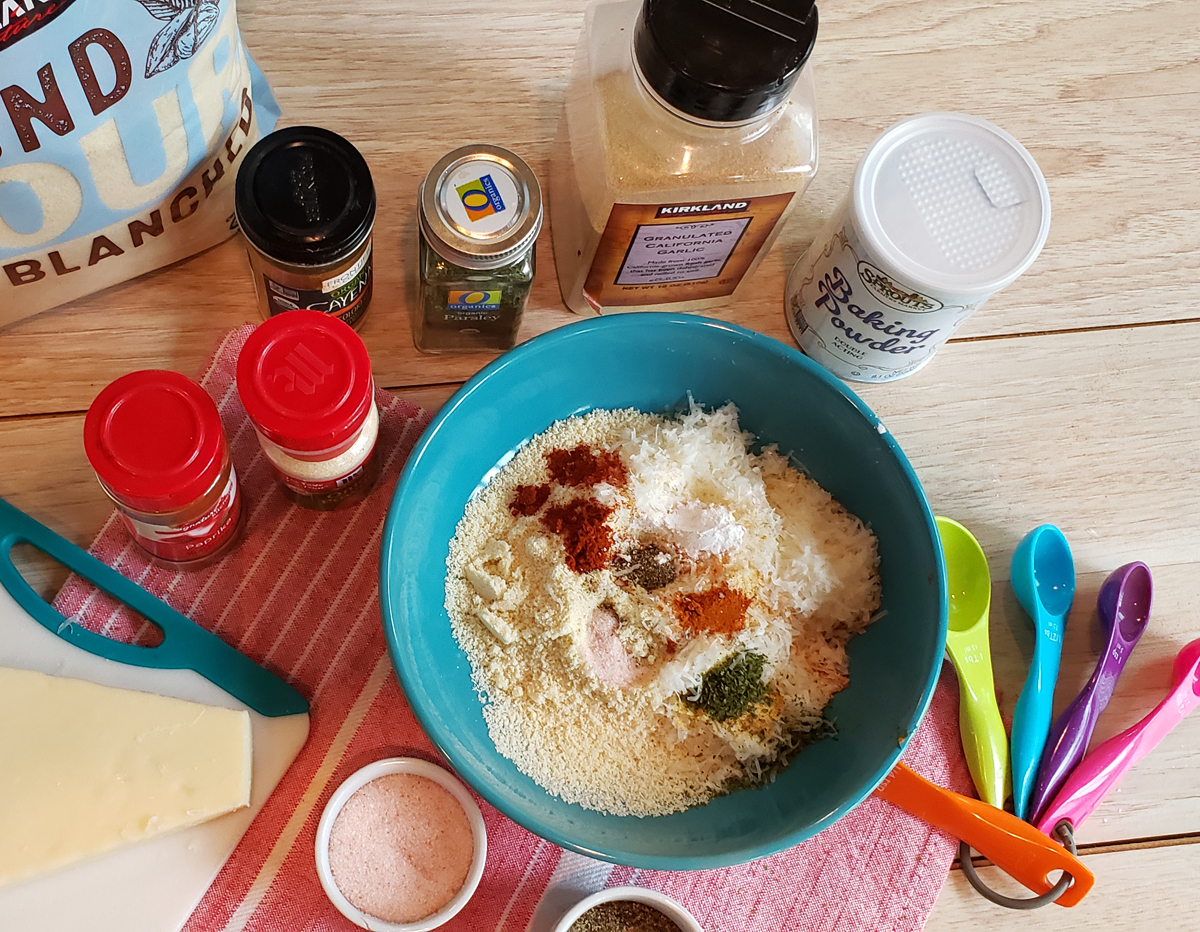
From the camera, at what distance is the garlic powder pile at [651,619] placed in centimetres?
79

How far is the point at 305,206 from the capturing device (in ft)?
2.38

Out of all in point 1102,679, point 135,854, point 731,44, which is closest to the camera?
point 731,44

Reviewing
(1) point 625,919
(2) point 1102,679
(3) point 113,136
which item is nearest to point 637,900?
(1) point 625,919

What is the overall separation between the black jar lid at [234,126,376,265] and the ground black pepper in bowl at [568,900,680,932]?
549 millimetres

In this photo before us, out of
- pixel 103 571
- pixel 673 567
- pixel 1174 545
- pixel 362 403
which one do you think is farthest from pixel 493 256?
pixel 1174 545

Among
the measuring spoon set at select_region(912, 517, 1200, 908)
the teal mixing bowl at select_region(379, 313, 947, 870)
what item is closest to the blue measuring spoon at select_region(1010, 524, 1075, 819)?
the measuring spoon set at select_region(912, 517, 1200, 908)

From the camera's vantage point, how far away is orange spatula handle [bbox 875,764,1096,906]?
82 centimetres

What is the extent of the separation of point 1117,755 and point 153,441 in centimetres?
82

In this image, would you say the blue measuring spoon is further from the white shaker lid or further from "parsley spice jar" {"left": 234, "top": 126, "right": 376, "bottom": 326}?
"parsley spice jar" {"left": 234, "top": 126, "right": 376, "bottom": 326}

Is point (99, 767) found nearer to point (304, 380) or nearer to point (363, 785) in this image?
point (363, 785)

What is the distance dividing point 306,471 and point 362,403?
9cm

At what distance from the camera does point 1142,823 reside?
892mm

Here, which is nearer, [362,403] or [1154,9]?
[362,403]

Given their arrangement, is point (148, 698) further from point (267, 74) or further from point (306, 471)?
point (267, 74)
